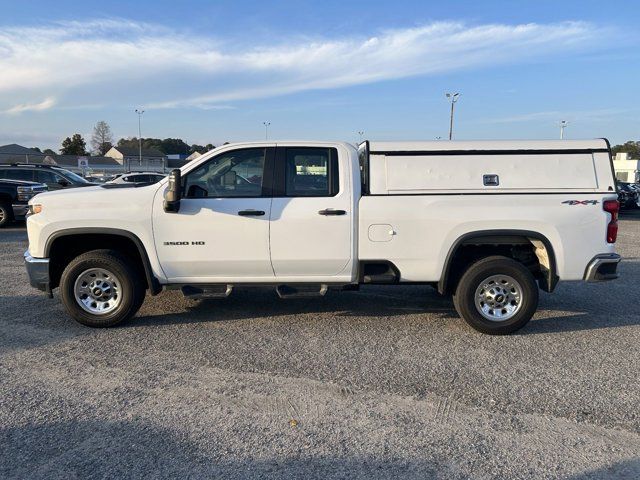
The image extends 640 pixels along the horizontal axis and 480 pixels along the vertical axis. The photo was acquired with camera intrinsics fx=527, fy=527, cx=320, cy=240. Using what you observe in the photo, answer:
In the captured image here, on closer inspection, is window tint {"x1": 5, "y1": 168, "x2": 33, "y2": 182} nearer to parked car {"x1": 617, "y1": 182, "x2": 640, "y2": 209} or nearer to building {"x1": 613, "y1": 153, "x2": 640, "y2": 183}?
parked car {"x1": 617, "y1": 182, "x2": 640, "y2": 209}

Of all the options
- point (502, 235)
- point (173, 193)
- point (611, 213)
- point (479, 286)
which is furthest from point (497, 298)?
point (173, 193)

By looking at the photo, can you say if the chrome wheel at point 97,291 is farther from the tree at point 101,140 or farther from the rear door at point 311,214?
the tree at point 101,140

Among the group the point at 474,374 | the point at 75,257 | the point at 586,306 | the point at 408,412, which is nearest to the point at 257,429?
the point at 408,412

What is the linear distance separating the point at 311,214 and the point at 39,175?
1366cm

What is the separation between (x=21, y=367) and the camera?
4629 millimetres

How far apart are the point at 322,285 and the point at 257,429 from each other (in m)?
2.30

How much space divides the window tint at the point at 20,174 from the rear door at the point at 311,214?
13.3 metres

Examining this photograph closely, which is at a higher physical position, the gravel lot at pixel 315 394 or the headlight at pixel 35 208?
the headlight at pixel 35 208

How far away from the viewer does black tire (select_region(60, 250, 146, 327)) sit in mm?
5551

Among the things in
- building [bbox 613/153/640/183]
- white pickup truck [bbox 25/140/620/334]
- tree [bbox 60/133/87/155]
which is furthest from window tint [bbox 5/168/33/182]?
tree [bbox 60/133/87/155]

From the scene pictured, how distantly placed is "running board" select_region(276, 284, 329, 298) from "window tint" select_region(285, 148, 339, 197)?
98cm

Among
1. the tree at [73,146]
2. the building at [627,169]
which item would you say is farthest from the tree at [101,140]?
the building at [627,169]

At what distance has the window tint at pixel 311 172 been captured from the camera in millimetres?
5578

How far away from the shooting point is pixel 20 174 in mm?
15891
